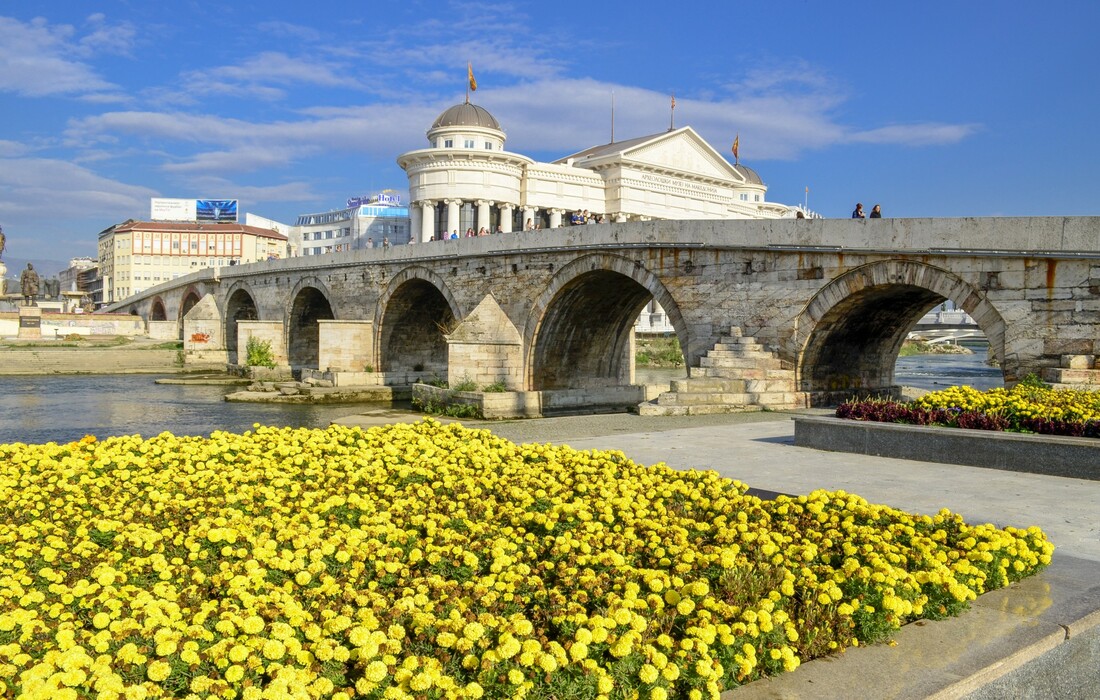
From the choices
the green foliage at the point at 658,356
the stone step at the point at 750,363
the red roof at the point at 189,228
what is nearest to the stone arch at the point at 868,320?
the stone step at the point at 750,363

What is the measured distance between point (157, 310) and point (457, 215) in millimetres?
24364

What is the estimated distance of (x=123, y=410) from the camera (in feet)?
67.4

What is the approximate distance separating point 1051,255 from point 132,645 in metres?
11.8

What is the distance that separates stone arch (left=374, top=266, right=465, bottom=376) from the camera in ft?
83.7

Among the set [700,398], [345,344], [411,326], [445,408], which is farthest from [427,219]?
[700,398]

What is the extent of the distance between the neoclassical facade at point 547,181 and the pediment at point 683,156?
66mm

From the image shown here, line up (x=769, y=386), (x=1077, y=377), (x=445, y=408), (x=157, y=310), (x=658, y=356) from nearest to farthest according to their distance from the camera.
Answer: (x=1077, y=377) → (x=769, y=386) → (x=445, y=408) → (x=658, y=356) → (x=157, y=310)

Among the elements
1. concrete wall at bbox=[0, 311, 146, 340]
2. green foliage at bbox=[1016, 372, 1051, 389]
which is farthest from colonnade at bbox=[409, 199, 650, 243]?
green foliage at bbox=[1016, 372, 1051, 389]

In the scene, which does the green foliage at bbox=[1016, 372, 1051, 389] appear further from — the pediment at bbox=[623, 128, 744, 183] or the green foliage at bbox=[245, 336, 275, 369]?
the pediment at bbox=[623, 128, 744, 183]

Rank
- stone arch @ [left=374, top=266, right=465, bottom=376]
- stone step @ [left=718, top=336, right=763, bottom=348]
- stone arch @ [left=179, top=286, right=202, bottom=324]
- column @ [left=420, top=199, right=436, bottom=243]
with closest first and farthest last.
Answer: stone step @ [left=718, top=336, right=763, bottom=348] < stone arch @ [left=374, top=266, right=465, bottom=376] < stone arch @ [left=179, top=286, right=202, bottom=324] < column @ [left=420, top=199, right=436, bottom=243]

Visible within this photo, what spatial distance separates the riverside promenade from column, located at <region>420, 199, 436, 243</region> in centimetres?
4060

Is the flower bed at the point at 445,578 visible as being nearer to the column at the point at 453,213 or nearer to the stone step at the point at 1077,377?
the stone step at the point at 1077,377

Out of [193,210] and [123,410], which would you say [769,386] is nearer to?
[123,410]

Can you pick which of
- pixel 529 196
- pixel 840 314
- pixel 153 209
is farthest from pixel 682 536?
pixel 153 209
